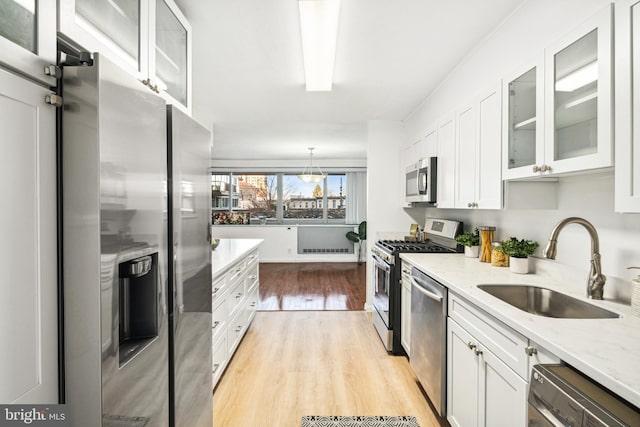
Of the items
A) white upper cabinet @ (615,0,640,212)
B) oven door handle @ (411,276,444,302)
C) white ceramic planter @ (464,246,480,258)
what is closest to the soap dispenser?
white upper cabinet @ (615,0,640,212)

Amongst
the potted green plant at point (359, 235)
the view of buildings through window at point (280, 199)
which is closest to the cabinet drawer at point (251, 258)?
the potted green plant at point (359, 235)

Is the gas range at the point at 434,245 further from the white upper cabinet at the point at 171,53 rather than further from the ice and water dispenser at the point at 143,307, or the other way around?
the ice and water dispenser at the point at 143,307

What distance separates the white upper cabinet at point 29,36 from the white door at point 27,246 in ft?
0.11

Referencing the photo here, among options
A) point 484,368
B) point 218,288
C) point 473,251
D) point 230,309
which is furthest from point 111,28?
point 473,251

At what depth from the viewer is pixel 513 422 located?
4.11ft

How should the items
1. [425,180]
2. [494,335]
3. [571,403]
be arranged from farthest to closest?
[425,180], [494,335], [571,403]

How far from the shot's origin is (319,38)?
2.04 meters

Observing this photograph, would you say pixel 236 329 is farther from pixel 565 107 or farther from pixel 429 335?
pixel 565 107

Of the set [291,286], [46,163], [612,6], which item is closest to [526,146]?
[612,6]

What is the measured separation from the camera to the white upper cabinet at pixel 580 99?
1.19 meters

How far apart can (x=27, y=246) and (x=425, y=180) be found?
Answer: 2863mm

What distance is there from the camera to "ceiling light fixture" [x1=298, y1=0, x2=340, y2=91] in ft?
5.64

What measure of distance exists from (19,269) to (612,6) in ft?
6.46

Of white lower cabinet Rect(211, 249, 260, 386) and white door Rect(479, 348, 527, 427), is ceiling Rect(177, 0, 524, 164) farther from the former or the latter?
white door Rect(479, 348, 527, 427)
